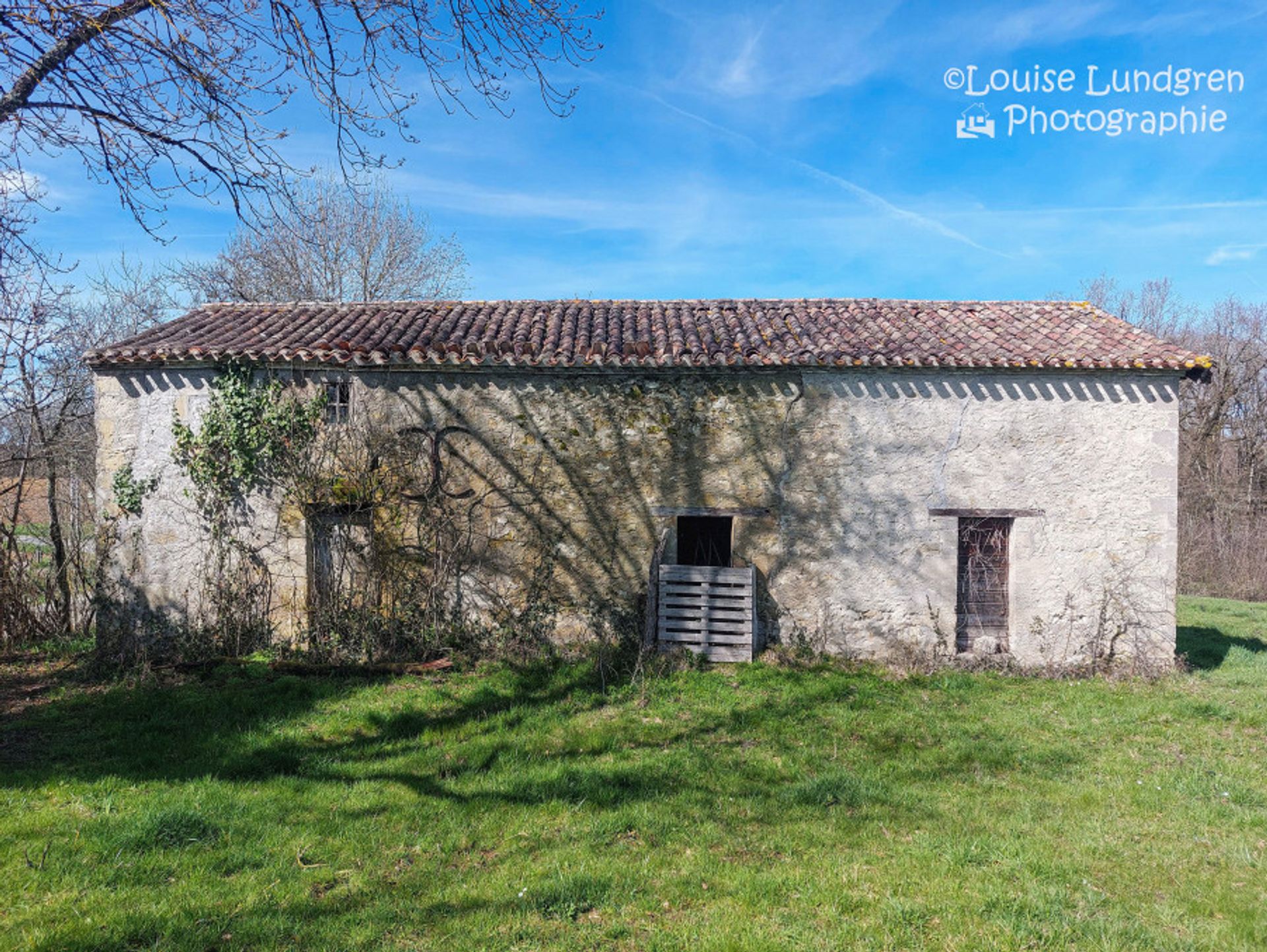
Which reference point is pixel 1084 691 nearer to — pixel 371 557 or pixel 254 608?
pixel 371 557

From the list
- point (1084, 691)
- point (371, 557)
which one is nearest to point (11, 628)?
point (371, 557)

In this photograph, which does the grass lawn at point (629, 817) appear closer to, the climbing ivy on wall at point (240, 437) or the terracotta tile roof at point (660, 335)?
the climbing ivy on wall at point (240, 437)

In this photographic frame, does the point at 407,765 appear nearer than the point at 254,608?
Yes

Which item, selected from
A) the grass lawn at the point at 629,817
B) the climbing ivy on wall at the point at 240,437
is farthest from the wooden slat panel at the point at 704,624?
the climbing ivy on wall at the point at 240,437

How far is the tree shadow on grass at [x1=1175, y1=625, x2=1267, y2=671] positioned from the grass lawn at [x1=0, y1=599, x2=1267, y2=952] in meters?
1.76

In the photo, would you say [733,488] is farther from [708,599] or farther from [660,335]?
[660,335]

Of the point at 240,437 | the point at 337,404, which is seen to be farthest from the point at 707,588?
the point at 240,437

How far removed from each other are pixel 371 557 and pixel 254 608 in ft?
5.26

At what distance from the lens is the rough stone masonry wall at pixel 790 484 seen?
885cm

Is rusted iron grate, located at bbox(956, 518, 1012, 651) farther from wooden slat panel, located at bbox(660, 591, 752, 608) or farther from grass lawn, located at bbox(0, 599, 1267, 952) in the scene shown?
wooden slat panel, located at bbox(660, 591, 752, 608)

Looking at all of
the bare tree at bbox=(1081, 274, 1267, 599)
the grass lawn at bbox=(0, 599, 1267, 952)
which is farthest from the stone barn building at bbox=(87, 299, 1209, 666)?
the bare tree at bbox=(1081, 274, 1267, 599)

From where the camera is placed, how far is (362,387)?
897 cm

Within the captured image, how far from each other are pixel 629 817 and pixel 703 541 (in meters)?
4.91

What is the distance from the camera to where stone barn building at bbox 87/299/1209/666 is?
880cm
